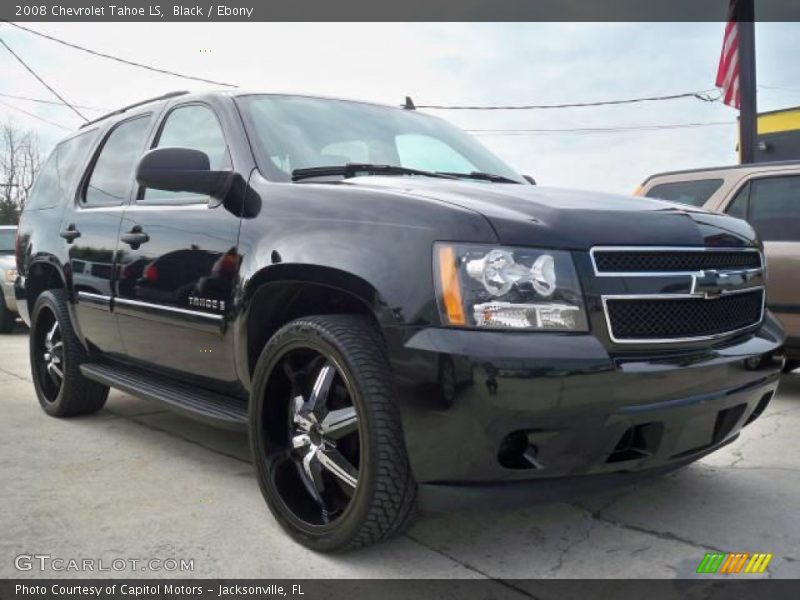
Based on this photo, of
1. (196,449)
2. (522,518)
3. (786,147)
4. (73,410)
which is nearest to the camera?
(522,518)

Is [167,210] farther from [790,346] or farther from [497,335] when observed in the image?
[790,346]

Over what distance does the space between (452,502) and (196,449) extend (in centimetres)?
214

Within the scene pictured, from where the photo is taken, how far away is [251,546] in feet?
8.66

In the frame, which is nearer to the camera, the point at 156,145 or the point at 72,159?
the point at 156,145

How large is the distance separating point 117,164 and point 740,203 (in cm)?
436

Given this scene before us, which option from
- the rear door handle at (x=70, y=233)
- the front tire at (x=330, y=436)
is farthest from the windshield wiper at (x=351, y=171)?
the rear door handle at (x=70, y=233)

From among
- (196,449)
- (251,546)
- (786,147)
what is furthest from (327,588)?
(786,147)

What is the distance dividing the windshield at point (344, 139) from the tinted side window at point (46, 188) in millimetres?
2153

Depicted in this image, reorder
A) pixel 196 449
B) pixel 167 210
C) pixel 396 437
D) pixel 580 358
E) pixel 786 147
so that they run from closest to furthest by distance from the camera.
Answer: pixel 580 358
pixel 396 437
pixel 167 210
pixel 196 449
pixel 786 147

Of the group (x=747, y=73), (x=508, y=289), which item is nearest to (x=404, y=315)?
(x=508, y=289)

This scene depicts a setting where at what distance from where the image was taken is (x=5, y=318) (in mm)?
10531

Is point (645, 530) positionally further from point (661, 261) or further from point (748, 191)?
point (748, 191)

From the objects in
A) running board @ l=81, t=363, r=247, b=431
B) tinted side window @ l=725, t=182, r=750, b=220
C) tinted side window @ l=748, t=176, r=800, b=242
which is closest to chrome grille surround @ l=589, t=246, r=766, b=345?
running board @ l=81, t=363, r=247, b=431

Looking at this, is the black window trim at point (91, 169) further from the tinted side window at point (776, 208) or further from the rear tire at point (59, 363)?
the tinted side window at point (776, 208)
